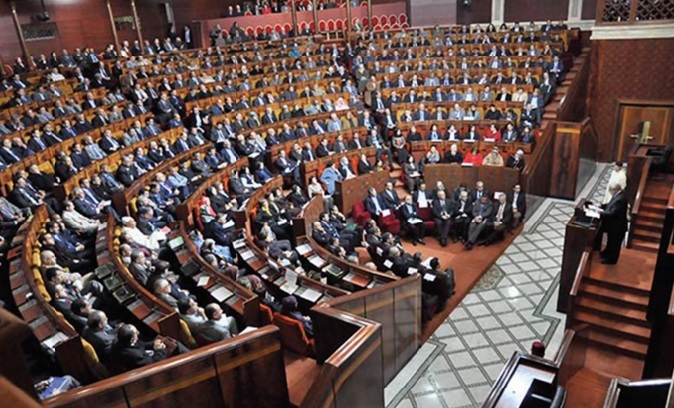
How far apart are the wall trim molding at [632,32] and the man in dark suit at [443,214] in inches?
185

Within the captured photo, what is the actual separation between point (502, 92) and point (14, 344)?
1017 cm

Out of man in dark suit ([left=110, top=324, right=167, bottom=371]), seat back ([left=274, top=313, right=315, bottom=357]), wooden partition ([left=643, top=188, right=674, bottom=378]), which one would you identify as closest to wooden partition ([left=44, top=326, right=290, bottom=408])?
man in dark suit ([left=110, top=324, right=167, bottom=371])

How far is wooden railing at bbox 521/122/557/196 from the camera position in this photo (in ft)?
26.0

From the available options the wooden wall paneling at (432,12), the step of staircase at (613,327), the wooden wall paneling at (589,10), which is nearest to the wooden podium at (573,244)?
the step of staircase at (613,327)

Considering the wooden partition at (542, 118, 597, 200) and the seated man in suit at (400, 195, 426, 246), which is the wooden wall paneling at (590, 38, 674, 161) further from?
the seated man in suit at (400, 195, 426, 246)

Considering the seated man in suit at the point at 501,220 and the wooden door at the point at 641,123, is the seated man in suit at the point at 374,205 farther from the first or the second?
the wooden door at the point at 641,123

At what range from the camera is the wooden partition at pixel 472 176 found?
7957mm

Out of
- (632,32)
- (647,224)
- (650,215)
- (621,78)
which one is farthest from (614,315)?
(632,32)

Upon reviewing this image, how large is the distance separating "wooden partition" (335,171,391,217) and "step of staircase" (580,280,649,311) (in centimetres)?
364

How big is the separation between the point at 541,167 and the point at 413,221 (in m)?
2.46

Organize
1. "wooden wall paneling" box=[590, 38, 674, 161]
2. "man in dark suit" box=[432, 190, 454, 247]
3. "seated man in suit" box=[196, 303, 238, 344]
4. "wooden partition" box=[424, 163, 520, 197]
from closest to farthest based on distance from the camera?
"seated man in suit" box=[196, 303, 238, 344], "man in dark suit" box=[432, 190, 454, 247], "wooden partition" box=[424, 163, 520, 197], "wooden wall paneling" box=[590, 38, 674, 161]

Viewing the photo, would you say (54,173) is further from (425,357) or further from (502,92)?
(502,92)

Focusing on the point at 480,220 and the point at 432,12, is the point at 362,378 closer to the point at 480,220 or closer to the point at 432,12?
the point at 480,220

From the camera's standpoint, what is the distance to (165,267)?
4.70 meters
